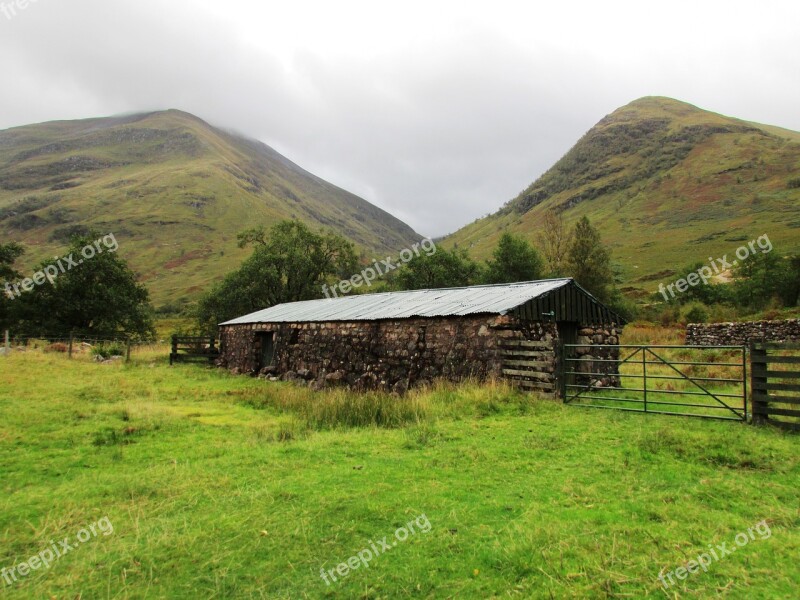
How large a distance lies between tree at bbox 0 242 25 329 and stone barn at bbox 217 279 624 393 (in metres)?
22.6

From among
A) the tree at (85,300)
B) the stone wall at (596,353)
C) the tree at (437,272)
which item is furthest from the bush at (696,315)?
the tree at (85,300)

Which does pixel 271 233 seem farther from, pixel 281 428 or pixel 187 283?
pixel 187 283

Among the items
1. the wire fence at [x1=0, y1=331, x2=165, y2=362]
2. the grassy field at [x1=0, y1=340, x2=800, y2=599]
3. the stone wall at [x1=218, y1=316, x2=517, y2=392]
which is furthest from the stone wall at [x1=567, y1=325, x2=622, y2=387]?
the wire fence at [x1=0, y1=331, x2=165, y2=362]

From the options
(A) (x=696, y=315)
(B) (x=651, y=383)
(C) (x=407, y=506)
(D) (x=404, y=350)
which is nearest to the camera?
(C) (x=407, y=506)

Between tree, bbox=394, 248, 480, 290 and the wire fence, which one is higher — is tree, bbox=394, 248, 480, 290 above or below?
above

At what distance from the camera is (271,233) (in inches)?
1534

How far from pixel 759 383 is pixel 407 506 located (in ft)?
21.8

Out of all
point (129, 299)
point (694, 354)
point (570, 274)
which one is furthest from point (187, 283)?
point (694, 354)

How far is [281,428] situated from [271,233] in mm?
32157

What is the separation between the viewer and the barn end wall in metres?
12.2

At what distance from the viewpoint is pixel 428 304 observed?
52.1 feet

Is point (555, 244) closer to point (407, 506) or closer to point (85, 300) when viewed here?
point (85, 300)

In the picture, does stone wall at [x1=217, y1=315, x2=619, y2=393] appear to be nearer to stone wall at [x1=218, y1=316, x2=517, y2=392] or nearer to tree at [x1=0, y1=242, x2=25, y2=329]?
stone wall at [x1=218, y1=316, x2=517, y2=392]

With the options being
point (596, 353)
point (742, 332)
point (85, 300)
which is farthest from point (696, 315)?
point (85, 300)
